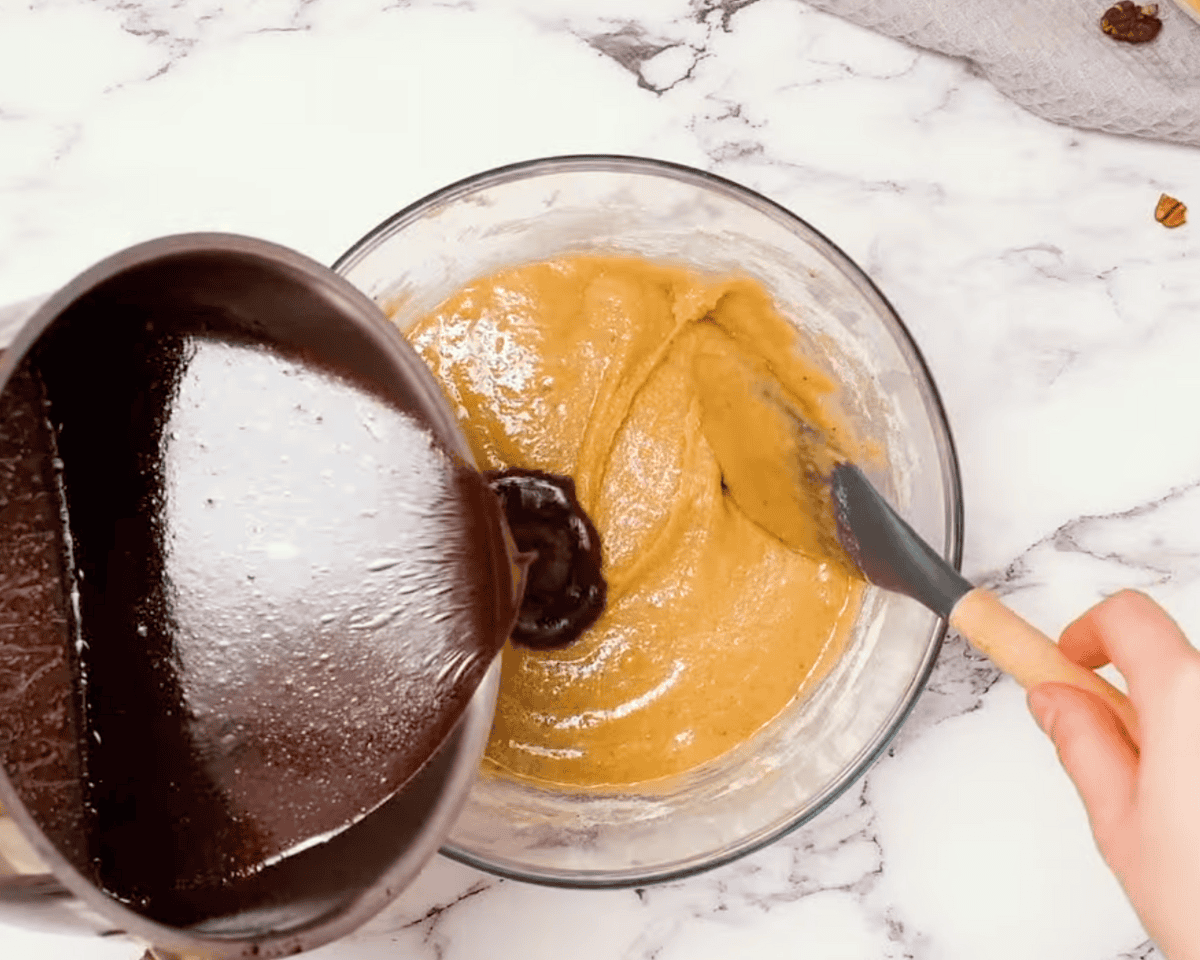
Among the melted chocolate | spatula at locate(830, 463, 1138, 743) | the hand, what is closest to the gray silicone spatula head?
spatula at locate(830, 463, 1138, 743)

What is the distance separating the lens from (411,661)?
3.09ft

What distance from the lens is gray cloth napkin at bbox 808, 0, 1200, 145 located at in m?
1.39

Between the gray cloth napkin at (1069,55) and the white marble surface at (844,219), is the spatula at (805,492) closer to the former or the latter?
the white marble surface at (844,219)

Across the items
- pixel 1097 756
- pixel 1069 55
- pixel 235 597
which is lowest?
pixel 1097 756

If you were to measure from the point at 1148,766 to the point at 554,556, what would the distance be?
0.62 metres

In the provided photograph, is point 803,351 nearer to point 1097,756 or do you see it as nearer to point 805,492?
point 805,492

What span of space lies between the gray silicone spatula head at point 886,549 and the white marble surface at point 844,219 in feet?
0.76

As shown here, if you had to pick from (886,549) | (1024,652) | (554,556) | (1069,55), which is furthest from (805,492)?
(1069,55)

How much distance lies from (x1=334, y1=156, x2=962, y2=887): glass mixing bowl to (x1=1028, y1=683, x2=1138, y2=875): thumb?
302 mm

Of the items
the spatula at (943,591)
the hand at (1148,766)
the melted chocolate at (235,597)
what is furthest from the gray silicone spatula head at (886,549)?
the melted chocolate at (235,597)

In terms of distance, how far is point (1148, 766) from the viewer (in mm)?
858

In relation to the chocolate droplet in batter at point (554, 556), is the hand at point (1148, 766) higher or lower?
higher

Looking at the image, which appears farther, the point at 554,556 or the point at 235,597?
the point at 554,556

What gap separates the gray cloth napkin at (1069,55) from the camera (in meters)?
1.39
